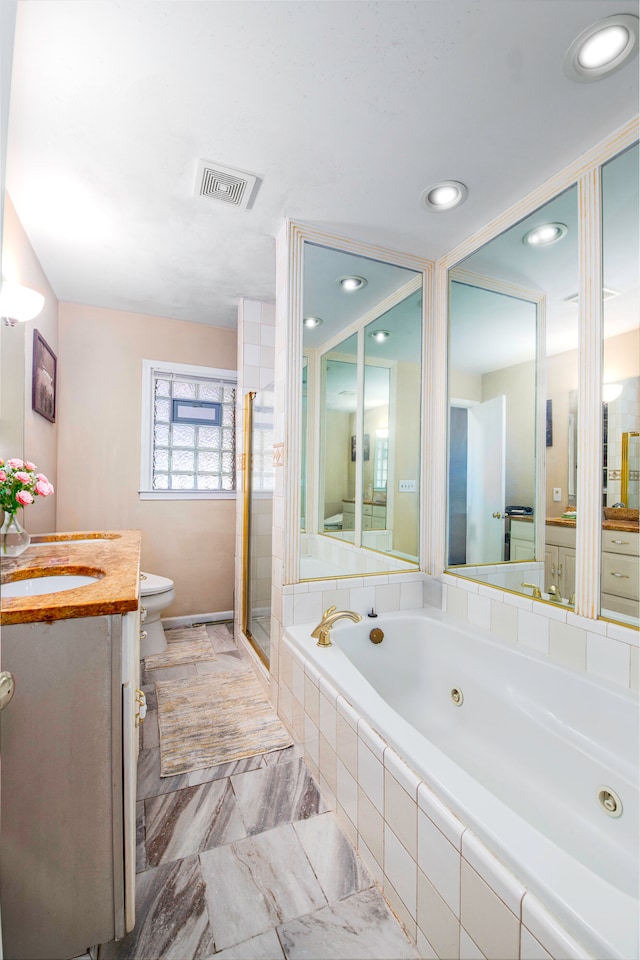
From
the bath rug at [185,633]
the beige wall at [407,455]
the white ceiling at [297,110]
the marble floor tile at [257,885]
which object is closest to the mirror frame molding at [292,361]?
the white ceiling at [297,110]

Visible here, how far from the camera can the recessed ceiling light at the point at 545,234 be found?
1698mm

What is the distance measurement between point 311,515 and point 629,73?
1877 mm

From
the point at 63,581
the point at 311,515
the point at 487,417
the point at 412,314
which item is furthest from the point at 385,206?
the point at 63,581

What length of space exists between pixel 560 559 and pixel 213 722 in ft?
5.64

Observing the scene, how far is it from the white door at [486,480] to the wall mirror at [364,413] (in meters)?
0.30

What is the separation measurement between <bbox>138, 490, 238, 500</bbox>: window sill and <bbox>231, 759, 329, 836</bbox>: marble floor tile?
6.86 feet

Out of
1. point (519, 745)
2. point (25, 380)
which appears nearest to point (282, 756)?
point (519, 745)

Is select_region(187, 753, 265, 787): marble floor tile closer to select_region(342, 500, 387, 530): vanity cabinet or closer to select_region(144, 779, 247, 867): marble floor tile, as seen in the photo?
select_region(144, 779, 247, 867): marble floor tile

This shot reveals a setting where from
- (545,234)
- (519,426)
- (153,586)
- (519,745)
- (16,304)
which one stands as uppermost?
(545,234)

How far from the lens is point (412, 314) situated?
240 centimetres

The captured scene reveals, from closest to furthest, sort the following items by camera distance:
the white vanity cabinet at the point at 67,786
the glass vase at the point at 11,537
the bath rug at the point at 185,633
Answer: the white vanity cabinet at the point at 67,786, the glass vase at the point at 11,537, the bath rug at the point at 185,633

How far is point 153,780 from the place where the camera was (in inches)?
66.2

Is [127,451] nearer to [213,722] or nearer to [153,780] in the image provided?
[213,722]

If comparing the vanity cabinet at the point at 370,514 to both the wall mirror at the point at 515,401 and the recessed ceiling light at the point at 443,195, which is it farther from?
A: the recessed ceiling light at the point at 443,195
